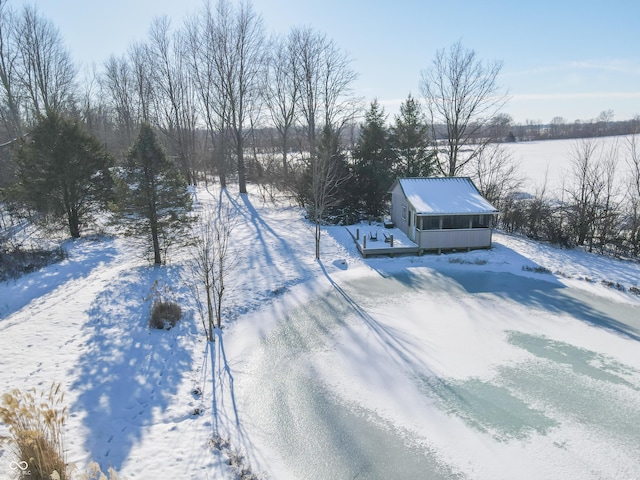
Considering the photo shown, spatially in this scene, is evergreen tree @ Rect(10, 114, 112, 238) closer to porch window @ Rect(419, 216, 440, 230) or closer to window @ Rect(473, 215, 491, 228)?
porch window @ Rect(419, 216, 440, 230)

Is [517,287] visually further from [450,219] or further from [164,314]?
[164,314]

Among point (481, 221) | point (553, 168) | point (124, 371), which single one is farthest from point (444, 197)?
point (553, 168)

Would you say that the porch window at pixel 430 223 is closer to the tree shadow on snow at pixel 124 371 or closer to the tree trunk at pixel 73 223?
the tree shadow on snow at pixel 124 371

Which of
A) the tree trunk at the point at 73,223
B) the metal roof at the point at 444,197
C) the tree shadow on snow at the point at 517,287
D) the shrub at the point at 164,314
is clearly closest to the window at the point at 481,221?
the metal roof at the point at 444,197

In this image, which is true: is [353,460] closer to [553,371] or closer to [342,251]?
[553,371]

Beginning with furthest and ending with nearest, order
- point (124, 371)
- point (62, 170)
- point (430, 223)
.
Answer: point (430, 223)
point (62, 170)
point (124, 371)

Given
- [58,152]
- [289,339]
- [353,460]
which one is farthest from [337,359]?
[58,152]

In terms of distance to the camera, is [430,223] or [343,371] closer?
[343,371]

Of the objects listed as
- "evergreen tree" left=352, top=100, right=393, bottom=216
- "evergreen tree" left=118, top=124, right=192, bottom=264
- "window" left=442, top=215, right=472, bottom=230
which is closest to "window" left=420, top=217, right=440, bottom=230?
"window" left=442, top=215, right=472, bottom=230
